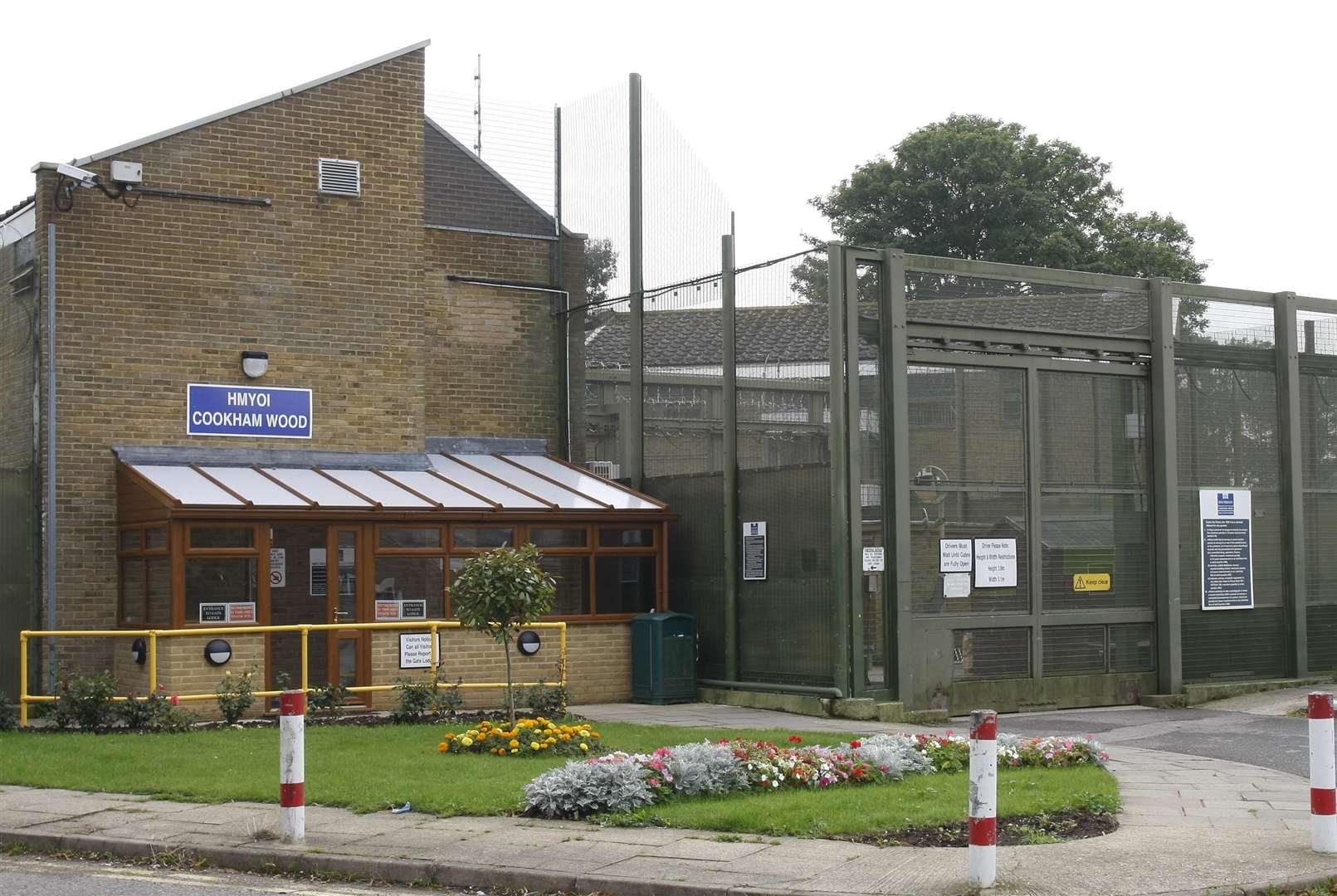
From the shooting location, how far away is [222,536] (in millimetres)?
18438

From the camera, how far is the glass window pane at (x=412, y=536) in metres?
19.5

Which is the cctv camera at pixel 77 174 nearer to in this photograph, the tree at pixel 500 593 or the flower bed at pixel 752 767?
the tree at pixel 500 593

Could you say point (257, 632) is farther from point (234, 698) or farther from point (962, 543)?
point (962, 543)

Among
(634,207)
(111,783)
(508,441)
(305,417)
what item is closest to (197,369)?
(305,417)

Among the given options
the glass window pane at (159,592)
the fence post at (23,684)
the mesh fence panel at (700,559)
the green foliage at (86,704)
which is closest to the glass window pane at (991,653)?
the mesh fence panel at (700,559)

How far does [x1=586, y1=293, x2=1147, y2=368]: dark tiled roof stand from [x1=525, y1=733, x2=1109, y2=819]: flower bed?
6518 mm

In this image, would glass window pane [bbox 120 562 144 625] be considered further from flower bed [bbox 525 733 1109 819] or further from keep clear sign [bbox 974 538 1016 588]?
keep clear sign [bbox 974 538 1016 588]

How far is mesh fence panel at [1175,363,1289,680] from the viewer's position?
20969 millimetres

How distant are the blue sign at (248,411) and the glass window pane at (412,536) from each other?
6.61 feet

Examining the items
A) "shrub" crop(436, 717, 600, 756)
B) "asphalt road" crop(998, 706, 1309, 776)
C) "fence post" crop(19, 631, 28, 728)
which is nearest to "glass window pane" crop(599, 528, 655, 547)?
"asphalt road" crop(998, 706, 1309, 776)

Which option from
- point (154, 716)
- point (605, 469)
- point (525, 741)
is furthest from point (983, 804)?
point (605, 469)

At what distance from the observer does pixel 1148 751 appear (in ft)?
50.7

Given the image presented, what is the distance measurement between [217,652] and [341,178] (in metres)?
6.65

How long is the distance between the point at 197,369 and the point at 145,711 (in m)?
5.04
